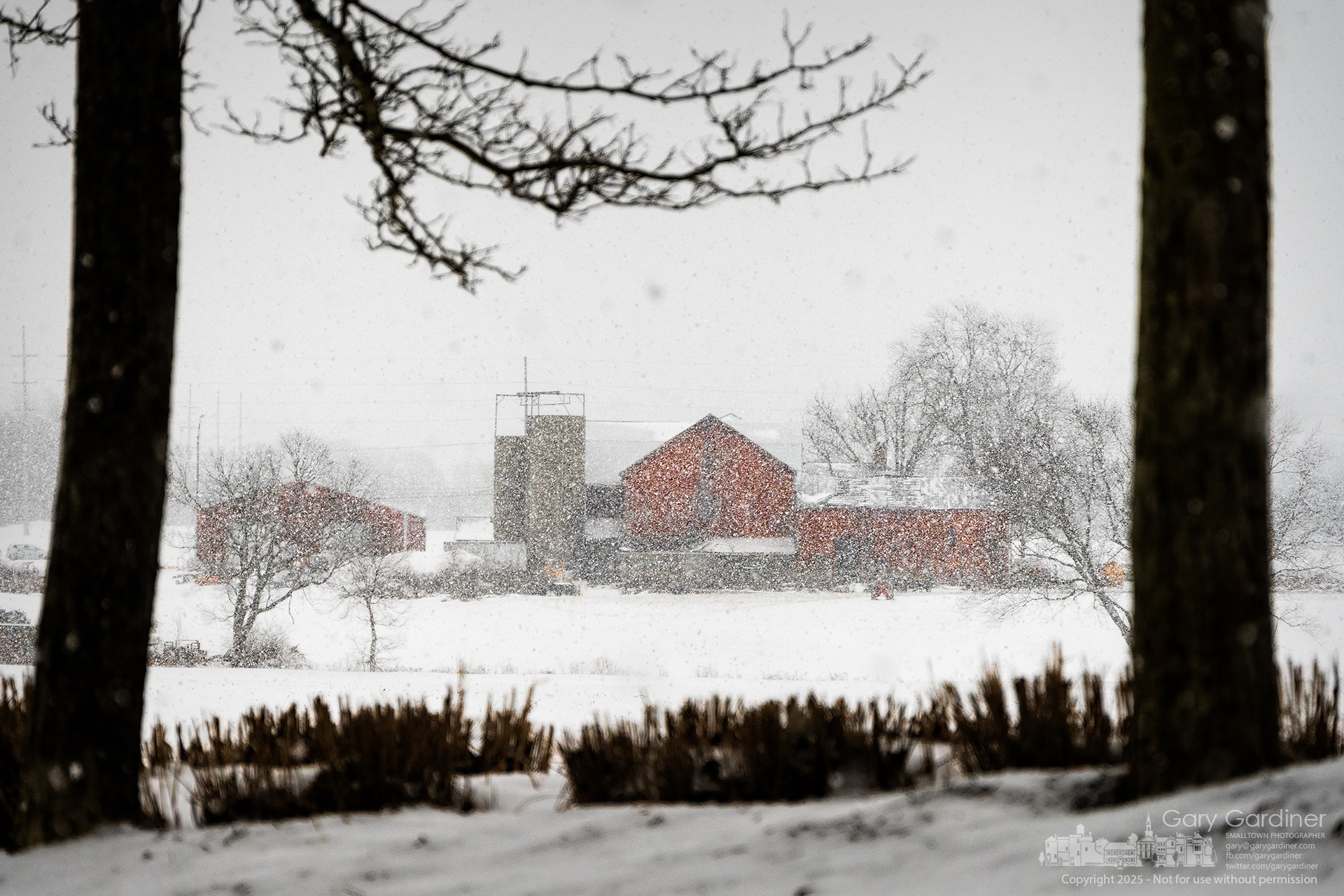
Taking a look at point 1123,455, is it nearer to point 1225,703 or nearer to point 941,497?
point 941,497

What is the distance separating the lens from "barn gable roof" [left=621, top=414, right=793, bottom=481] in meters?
37.7

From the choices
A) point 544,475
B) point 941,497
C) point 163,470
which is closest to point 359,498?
point 544,475

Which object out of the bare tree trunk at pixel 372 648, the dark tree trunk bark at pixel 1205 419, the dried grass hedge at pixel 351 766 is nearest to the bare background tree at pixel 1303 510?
the dark tree trunk bark at pixel 1205 419

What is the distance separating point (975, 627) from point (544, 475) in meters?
19.7

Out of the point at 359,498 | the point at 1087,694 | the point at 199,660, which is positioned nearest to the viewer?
the point at 1087,694

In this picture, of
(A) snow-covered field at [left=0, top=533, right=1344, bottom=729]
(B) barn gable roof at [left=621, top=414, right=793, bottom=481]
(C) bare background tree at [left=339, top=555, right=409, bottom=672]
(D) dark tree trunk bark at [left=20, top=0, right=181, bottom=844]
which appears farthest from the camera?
(B) barn gable roof at [left=621, top=414, right=793, bottom=481]

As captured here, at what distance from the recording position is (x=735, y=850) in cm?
268

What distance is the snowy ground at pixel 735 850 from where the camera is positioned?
2.18m

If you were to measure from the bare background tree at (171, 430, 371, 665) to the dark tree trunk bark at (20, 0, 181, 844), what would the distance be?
19.8 metres

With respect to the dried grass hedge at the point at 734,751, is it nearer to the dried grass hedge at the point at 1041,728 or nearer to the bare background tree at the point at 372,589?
the dried grass hedge at the point at 1041,728

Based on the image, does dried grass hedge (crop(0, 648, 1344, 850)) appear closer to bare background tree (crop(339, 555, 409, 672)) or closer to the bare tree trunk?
the bare tree trunk

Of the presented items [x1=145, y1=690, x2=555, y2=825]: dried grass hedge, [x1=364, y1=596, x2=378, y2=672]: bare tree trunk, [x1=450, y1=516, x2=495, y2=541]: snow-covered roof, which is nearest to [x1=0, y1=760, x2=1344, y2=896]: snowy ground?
[x1=145, y1=690, x2=555, y2=825]: dried grass hedge

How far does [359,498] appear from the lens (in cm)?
3053

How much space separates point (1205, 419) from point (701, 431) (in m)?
35.6
